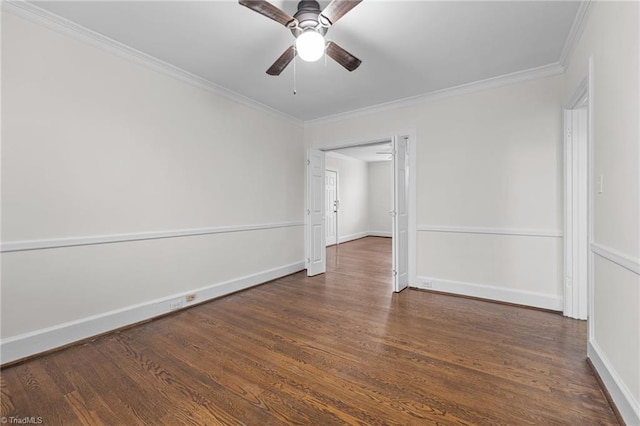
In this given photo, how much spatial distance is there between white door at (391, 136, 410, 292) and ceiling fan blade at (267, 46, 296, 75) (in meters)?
1.87

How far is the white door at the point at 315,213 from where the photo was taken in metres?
4.50

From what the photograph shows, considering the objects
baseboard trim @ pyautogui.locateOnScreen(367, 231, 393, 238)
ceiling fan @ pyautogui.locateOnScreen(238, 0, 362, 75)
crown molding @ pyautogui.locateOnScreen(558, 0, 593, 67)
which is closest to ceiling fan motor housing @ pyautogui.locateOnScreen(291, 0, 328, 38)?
ceiling fan @ pyautogui.locateOnScreen(238, 0, 362, 75)

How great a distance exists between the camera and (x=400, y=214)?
143 inches

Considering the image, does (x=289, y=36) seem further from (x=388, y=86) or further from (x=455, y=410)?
(x=455, y=410)

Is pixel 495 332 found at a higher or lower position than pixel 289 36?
lower

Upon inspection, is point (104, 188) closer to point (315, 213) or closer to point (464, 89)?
point (315, 213)

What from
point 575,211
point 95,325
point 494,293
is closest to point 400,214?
point 494,293

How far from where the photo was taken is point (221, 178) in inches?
138

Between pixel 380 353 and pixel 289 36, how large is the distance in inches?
110

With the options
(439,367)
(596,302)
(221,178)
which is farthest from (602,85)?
(221,178)

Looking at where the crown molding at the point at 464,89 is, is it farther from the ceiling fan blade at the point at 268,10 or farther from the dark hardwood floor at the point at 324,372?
the dark hardwood floor at the point at 324,372

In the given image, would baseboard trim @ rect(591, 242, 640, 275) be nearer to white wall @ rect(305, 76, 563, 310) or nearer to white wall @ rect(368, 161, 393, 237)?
white wall @ rect(305, 76, 563, 310)

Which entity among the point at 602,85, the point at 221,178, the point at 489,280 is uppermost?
the point at 602,85

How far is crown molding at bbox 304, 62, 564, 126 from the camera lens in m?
2.93
